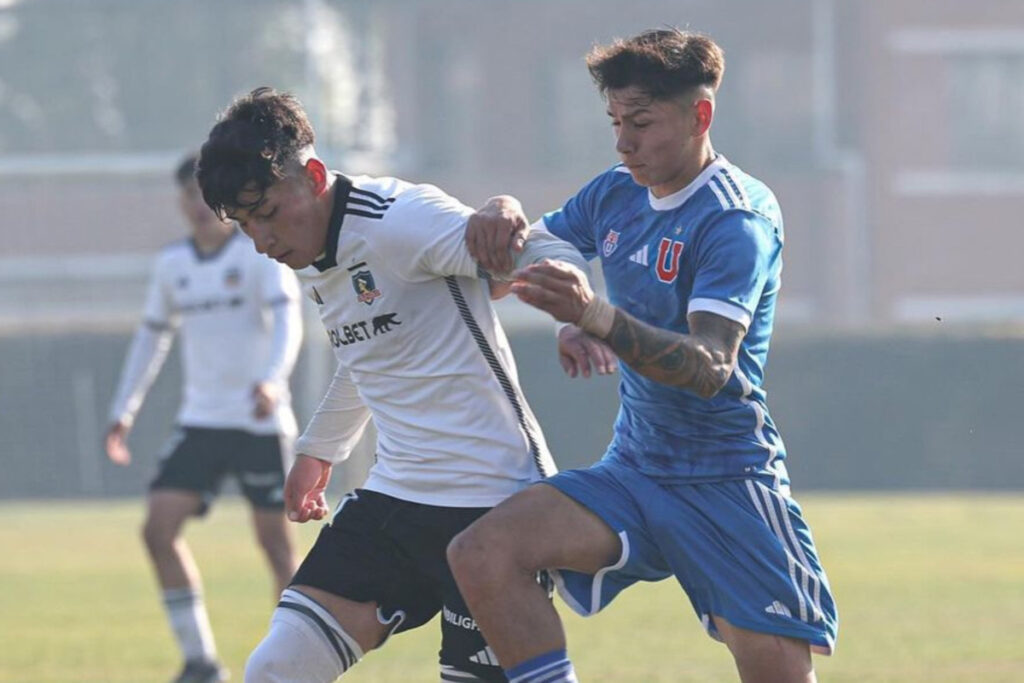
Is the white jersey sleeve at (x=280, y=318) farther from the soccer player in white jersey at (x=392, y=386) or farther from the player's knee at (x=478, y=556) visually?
the player's knee at (x=478, y=556)

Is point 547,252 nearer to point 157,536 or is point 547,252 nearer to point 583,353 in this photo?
point 583,353

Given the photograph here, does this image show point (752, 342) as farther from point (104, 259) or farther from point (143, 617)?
point (104, 259)

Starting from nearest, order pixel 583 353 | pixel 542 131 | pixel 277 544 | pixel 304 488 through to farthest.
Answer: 1. pixel 583 353
2. pixel 304 488
3. pixel 277 544
4. pixel 542 131

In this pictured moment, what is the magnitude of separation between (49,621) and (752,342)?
7.14 m

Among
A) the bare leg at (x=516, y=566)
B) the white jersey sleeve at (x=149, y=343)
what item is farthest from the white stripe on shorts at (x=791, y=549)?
the white jersey sleeve at (x=149, y=343)

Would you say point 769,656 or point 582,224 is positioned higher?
point 582,224

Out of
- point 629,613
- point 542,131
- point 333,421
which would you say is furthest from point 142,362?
point 542,131

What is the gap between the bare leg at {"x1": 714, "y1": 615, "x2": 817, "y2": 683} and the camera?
514 cm

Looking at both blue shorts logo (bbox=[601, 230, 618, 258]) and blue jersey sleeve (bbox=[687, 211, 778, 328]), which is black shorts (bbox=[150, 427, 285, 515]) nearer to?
blue shorts logo (bbox=[601, 230, 618, 258])

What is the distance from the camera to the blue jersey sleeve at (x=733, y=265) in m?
4.75

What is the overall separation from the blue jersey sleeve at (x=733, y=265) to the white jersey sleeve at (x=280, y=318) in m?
4.29

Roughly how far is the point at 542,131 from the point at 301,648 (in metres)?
30.1

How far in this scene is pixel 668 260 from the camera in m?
5.05

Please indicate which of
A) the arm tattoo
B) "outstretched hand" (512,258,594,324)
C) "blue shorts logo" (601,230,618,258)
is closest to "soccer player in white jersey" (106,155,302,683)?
"blue shorts logo" (601,230,618,258)
